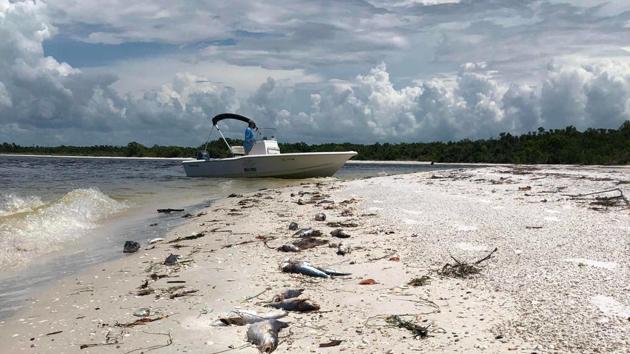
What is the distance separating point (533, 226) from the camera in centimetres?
882

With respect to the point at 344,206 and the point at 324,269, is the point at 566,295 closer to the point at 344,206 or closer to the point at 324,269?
the point at 324,269

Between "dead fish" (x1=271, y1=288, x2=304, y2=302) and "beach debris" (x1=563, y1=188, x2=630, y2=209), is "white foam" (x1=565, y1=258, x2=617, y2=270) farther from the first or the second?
"beach debris" (x1=563, y1=188, x2=630, y2=209)

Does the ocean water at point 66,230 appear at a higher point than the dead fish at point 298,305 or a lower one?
lower

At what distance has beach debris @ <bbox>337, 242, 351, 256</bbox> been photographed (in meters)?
7.73

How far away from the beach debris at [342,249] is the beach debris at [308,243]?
0.45m

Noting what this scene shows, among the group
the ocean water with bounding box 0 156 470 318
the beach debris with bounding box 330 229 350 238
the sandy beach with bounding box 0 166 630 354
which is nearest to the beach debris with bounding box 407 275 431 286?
the sandy beach with bounding box 0 166 630 354

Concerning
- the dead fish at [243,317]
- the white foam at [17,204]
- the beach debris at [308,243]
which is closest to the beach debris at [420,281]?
the dead fish at [243,317]

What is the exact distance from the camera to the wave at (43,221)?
9977mm

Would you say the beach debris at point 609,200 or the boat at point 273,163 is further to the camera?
the boat at point 273,163

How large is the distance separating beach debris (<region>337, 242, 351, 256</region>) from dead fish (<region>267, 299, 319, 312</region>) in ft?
8.39

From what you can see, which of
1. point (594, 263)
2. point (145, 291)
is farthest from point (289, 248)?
point (594, 263)

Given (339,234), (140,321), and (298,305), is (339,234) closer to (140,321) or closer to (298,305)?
(298,305)

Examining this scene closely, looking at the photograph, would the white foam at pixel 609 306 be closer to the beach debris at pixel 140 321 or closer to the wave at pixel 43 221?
the beach debris at pixel 140 321

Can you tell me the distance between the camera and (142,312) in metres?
5.42
